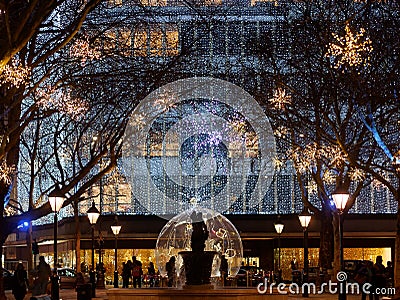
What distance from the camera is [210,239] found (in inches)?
1548

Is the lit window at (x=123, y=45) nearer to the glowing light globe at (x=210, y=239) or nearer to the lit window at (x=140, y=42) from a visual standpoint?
the lit window at (x=140, y=42)

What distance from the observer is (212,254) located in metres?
25.8

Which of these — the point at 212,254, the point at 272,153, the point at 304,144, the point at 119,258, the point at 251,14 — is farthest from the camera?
the point at 119,258

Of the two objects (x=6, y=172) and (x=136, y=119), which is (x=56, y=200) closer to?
(x=6, y=172)

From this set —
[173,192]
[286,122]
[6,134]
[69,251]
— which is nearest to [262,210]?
[173,192]

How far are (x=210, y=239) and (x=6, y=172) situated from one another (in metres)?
13.1

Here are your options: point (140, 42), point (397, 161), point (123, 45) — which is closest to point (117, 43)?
point (123, 45)

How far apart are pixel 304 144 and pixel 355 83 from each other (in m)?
16.5

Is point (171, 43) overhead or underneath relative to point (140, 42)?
underneath

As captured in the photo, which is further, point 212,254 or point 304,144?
point 304,144

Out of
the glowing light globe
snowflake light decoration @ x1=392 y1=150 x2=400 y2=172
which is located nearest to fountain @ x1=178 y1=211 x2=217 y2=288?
snowflake light decoration @ x1=392 y1=150 x2=400 y2=172

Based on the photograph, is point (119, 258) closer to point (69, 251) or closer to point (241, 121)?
point (69, 251)

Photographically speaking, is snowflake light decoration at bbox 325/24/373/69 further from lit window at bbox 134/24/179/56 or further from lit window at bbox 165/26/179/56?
lit window at bbox 134/24/179/56

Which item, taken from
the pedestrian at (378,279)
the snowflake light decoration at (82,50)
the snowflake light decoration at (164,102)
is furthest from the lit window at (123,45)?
the pedestrian at (378,279)
